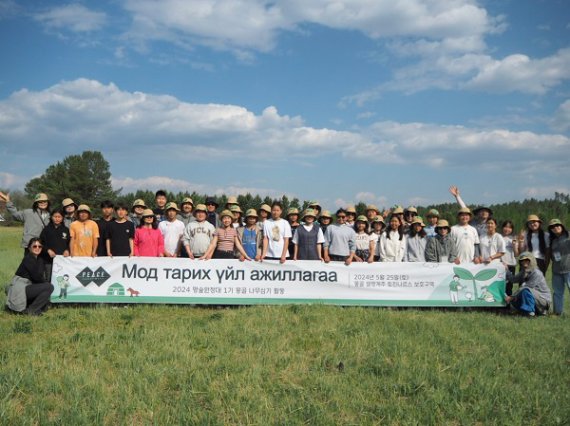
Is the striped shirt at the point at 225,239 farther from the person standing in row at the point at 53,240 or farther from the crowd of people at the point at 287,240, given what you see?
the person standing in row at the point at 53,240

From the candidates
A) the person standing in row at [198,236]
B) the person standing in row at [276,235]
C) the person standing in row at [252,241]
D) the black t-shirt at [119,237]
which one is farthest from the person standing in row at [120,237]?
the person standing in row at [276,235]

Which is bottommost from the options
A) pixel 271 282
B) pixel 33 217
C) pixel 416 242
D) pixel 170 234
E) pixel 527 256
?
pixel 271 282

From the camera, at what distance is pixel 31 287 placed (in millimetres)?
8109

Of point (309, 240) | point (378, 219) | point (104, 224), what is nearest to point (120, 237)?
point (104, 224)

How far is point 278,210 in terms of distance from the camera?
8969 mm

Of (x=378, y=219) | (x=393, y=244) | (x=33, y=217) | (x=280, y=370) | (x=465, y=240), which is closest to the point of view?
(x=280, y=370)

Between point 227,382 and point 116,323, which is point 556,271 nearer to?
point 227,382

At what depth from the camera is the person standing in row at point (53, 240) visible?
28.5ft

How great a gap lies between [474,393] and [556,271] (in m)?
5.80

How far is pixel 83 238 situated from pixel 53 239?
53 cm

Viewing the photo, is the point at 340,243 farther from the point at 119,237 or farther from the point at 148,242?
the point at 119,237

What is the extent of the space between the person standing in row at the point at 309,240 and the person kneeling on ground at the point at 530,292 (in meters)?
3.95

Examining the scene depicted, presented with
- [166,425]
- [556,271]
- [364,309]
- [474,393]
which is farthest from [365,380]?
[556,271]

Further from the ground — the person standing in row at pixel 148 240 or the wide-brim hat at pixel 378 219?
the wide-brim hat at pixel 378 219
